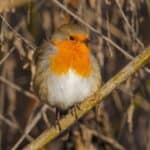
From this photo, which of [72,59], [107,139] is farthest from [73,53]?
[107,139]

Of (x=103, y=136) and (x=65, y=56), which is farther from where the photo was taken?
(x=103, y=136)

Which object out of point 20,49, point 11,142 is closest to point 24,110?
point 11,142

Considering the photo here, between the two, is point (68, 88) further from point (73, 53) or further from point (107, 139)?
point (107, 139)

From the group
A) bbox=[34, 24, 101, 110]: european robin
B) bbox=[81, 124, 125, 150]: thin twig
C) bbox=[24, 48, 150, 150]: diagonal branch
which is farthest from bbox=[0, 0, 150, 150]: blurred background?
bbox=[24, 48, 150, 150]: diagonal branch

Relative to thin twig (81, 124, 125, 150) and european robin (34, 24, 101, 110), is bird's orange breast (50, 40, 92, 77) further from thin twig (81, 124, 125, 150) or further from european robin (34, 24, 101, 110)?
thin twig (81, 124, 125, 150)

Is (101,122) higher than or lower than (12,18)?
lower

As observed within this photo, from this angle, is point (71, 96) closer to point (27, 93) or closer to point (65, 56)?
point (65, 56)

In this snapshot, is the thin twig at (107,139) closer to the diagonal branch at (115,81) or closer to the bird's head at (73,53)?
the bird's head at (73,53)
